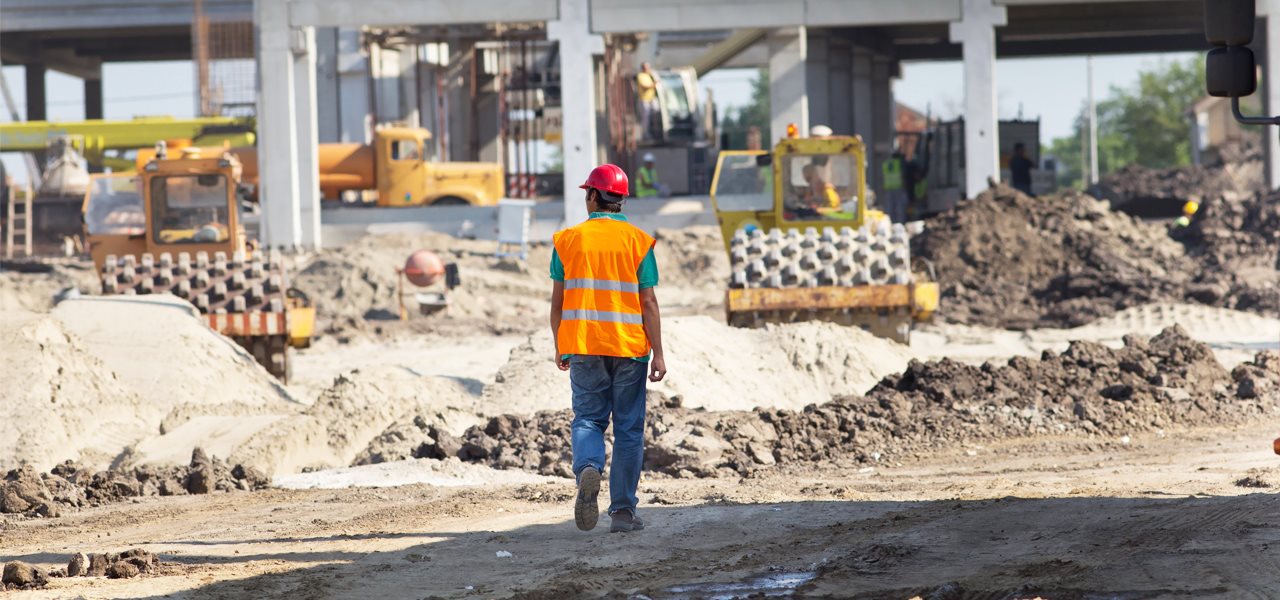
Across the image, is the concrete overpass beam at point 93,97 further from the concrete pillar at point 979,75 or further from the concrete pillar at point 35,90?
the concrete pillar at point 979,75

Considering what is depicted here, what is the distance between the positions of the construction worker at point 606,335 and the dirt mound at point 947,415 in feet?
8.99

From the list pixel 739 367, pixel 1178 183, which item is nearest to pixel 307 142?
pixel 739 367

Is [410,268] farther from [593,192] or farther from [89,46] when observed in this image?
[89,46]

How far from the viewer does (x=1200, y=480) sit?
28.2 feet

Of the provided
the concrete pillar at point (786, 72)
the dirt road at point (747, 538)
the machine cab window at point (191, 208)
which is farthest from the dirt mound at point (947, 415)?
the concrete pillar at point (786, 72)

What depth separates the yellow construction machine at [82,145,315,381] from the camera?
1606 cm

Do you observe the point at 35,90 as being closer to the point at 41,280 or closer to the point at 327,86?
the point at 327,86

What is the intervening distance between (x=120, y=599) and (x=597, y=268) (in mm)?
2446

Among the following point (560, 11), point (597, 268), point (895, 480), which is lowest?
point (895, 480)

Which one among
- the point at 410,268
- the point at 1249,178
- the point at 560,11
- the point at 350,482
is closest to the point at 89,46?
the point at 560,11

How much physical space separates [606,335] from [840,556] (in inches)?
56.5

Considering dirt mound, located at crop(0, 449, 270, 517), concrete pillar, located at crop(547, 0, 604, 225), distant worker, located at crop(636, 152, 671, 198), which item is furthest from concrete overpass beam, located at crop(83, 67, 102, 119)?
dirt mound, located at crop(0, 449, 270, 517)

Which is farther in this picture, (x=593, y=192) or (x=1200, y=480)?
(x=1200, y=480)

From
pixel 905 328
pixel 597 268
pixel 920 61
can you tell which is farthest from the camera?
pixel 920 61
